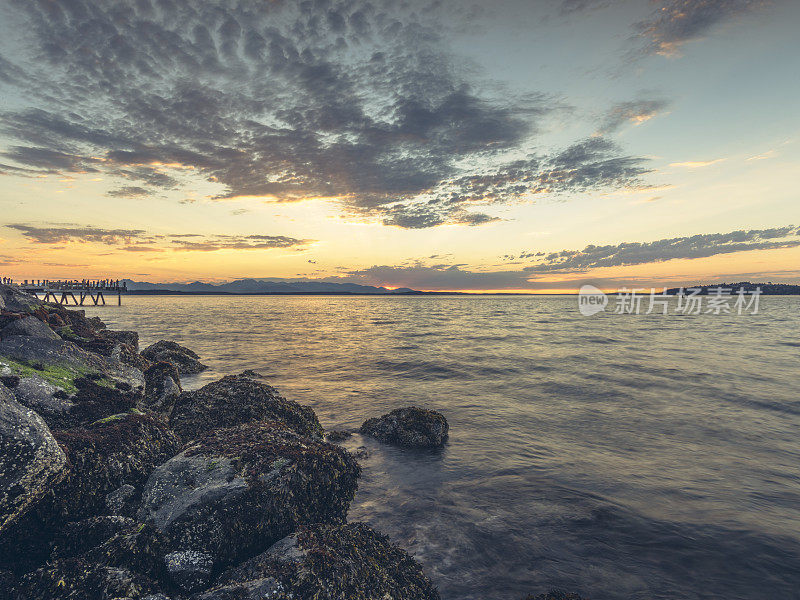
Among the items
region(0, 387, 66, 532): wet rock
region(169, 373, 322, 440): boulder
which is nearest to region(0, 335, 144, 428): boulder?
region(169, 373, 322, 440): boulder

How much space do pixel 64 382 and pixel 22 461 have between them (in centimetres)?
495

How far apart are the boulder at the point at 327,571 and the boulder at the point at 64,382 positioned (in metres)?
6.16

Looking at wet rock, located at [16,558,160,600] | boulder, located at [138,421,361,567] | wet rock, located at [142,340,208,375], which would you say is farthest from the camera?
wet rock, located at [142,340,208,375]

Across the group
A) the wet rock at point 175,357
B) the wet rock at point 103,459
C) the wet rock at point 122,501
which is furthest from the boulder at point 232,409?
the wet rock at point 175,357

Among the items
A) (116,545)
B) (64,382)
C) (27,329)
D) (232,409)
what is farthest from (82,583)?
(27,329)

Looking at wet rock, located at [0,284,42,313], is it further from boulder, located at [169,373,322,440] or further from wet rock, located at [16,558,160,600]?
wet rock, located at [16,558,160,600]

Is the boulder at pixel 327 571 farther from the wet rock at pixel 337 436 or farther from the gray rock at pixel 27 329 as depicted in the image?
the gray rock at pixel 27 329

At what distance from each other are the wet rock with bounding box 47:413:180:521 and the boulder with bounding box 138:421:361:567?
0.59m

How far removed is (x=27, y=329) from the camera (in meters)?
10.3

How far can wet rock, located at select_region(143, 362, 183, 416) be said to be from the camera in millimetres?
12422

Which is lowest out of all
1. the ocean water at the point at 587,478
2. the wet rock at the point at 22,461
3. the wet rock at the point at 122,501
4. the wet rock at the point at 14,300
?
the ocean water at the point at 587,478

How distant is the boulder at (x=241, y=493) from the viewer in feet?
19.2

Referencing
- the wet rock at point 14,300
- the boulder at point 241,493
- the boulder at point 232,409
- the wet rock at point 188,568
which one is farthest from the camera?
the wet rock at point 14,300

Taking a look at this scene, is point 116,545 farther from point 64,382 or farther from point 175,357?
point 175,357
